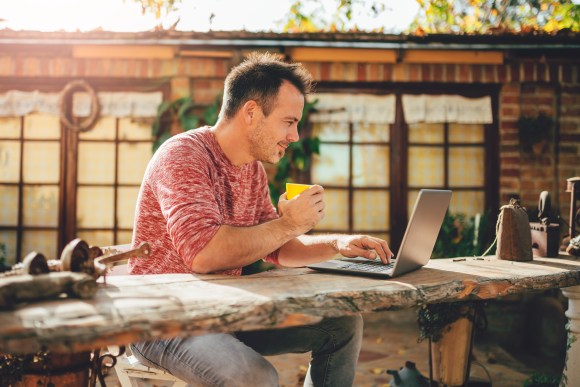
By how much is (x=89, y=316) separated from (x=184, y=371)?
20.3 inches

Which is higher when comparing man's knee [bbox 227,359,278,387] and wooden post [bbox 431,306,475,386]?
man's knee [bbox 227,359,278,387]

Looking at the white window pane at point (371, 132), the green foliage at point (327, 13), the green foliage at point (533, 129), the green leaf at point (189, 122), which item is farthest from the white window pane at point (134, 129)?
the green foliage at point (327, 13)

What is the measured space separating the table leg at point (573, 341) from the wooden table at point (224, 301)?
12.1 inches

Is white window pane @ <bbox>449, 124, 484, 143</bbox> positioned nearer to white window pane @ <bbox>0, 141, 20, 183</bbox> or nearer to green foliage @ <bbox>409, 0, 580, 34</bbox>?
white window pane @ <bbox>0, 141, 20, 183</bbox>

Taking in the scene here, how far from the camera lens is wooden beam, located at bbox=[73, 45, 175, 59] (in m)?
5.15

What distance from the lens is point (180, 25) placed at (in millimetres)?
5176

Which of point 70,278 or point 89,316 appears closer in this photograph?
point 89,316

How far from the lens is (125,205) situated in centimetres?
545

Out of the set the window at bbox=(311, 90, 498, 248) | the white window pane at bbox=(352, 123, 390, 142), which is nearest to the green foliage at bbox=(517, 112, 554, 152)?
the window at bbox=(311, 90, 498, 248)

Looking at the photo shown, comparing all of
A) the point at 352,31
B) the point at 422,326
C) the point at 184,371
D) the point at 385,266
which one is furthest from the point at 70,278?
the point at 352,31

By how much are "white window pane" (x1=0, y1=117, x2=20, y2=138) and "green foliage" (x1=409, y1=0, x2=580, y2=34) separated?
27.1ft

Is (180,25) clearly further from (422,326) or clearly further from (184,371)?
(184,371)

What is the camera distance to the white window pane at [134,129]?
5438 mm

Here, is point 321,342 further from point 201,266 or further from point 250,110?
point 250,110
